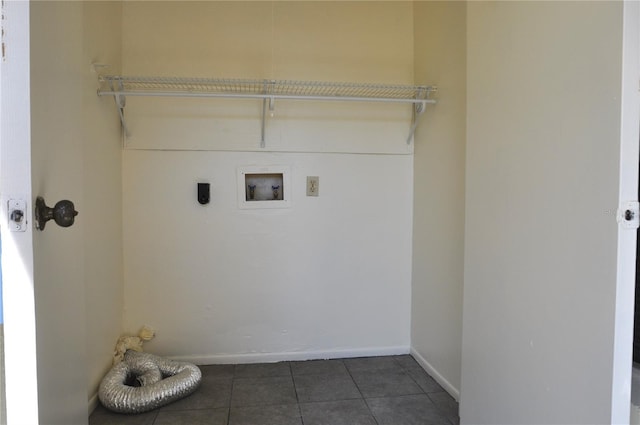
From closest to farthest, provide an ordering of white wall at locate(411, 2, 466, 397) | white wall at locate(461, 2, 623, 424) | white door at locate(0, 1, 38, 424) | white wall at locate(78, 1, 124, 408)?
white door at locate(0, 1, 38, 424)
white wall at locate(461, 2, 623, 424)
white wall at locate(78, 1, 124, 408)
white wall at locate(411, 2, 466, 397)

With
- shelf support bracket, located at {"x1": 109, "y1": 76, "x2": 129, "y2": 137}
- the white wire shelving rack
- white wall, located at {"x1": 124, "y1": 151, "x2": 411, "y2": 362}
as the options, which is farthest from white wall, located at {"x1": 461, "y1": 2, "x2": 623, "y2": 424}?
shelf support bracket, located at {"x1": 109, "y1": 76, "x2": 129, "y2": 137}

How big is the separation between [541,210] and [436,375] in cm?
145

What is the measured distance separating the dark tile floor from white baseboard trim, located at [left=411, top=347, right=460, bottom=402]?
0.09 feet

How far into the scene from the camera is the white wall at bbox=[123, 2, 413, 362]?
2484mm

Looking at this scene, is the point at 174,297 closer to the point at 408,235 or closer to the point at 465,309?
the point at 408,235

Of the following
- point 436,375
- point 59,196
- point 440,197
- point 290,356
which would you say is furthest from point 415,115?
point 59,196

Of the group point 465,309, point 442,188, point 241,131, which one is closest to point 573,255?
point 465,309

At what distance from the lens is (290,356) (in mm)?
2650

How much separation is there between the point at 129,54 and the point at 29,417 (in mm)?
2252

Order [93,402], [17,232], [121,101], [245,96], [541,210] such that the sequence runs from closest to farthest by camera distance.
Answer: [17,232]
[541,210]
[93,402]
[245,96]
[121,101]

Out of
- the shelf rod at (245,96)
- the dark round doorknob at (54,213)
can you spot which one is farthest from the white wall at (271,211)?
the dark round doorknob at (54,213)

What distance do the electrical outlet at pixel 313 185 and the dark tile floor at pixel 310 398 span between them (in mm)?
1140

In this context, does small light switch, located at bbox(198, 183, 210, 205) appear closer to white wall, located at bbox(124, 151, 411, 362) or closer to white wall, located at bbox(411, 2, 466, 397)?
white wall, located at bbox(124, 151, 411, 362)

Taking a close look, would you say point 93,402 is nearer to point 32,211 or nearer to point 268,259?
point 268,259
